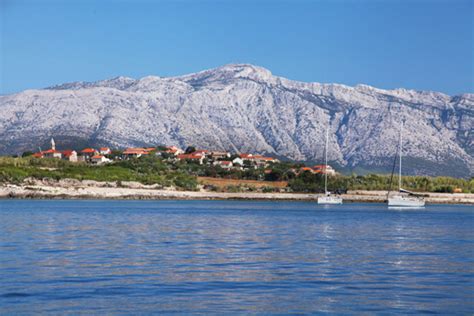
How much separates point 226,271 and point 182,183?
84.3m

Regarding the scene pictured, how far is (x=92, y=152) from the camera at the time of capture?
15062cm

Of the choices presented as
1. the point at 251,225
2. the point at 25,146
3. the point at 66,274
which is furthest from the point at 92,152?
the point at 66,274

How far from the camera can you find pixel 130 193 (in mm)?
95250

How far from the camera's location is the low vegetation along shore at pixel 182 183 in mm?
90250

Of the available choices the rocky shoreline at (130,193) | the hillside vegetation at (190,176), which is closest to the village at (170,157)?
the hillside vegetation at (190,176)

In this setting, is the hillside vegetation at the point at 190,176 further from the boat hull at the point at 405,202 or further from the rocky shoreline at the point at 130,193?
the boat hull at the point at 405,202

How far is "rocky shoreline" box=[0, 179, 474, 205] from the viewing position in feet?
278

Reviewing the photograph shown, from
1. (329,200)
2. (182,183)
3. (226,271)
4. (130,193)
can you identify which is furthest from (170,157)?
(226,271)

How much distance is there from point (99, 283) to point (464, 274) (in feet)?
38.2

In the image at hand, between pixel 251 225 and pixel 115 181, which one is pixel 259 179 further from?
pixel 251 225

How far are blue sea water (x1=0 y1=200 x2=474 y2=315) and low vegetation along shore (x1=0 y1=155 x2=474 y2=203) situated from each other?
52623 millimetres

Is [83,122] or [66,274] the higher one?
[83,122]

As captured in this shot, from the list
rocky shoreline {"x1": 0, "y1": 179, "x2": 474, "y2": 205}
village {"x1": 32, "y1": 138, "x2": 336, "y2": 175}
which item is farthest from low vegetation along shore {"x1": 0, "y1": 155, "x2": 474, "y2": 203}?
village {"x1": 32, "y1": 138, "x2": 336, "y2": 175}

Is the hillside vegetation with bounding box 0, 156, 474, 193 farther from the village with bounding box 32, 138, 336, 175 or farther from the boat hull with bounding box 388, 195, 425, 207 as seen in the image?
the boat hull with bounding box 388, 195, 425, 207
